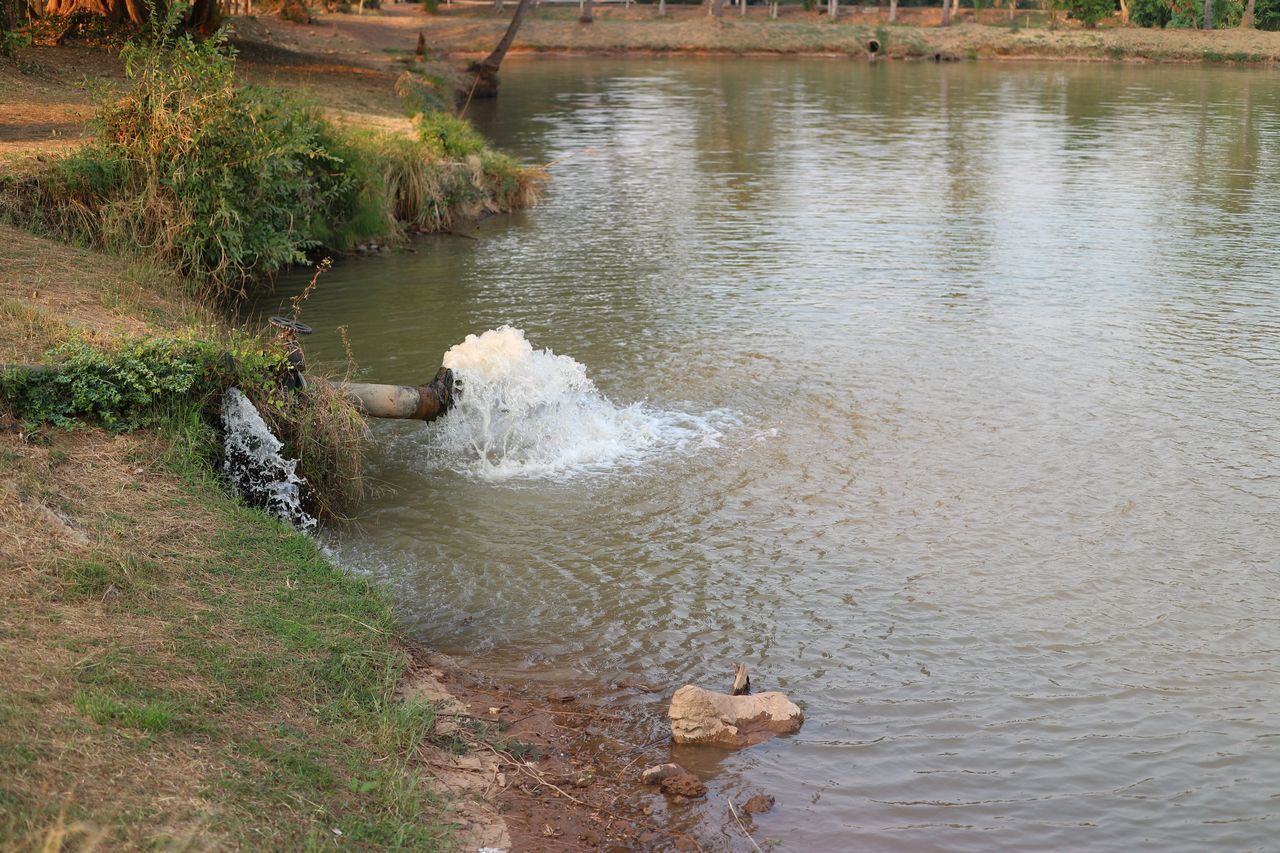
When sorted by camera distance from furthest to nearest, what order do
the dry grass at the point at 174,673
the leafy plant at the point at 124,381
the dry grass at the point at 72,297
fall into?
the dry grass at the point at 72,297
the leafy plant at the point at 124,381
the dry grass at the point at 174,673

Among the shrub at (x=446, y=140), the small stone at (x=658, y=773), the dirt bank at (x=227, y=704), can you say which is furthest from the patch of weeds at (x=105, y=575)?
the shrub at (x=446, y=140)

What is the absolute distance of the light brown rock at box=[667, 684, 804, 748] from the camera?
6.31m

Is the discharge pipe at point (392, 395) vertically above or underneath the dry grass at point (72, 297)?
underneath

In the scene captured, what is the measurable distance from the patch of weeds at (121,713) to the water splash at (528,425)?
16.3 feet

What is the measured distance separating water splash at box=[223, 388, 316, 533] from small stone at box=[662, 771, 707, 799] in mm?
3556

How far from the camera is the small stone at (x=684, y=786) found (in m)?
5.91

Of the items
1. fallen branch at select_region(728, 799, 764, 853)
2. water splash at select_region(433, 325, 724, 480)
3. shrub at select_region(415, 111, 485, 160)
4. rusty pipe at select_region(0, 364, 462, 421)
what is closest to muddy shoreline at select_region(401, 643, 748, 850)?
fallen branch at select_region(728, 799, 764, 853)

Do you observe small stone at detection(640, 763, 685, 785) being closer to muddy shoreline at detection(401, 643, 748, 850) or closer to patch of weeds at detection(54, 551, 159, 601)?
muddy shoreline at detection(401, 643, 748, 850)

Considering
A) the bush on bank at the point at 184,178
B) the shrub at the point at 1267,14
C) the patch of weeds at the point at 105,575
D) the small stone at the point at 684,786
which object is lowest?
the small stone at the point at 684,786

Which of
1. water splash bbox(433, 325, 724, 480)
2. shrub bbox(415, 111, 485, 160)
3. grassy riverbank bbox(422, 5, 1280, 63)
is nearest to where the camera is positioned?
water splash bbox(433, 325, 724, 480)

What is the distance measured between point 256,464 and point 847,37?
5094 centimetres

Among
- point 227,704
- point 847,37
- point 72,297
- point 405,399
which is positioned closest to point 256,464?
point 405,399

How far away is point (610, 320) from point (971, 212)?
27.1 feet

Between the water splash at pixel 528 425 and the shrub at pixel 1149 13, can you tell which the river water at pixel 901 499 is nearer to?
the water splash at pixel 528 425
